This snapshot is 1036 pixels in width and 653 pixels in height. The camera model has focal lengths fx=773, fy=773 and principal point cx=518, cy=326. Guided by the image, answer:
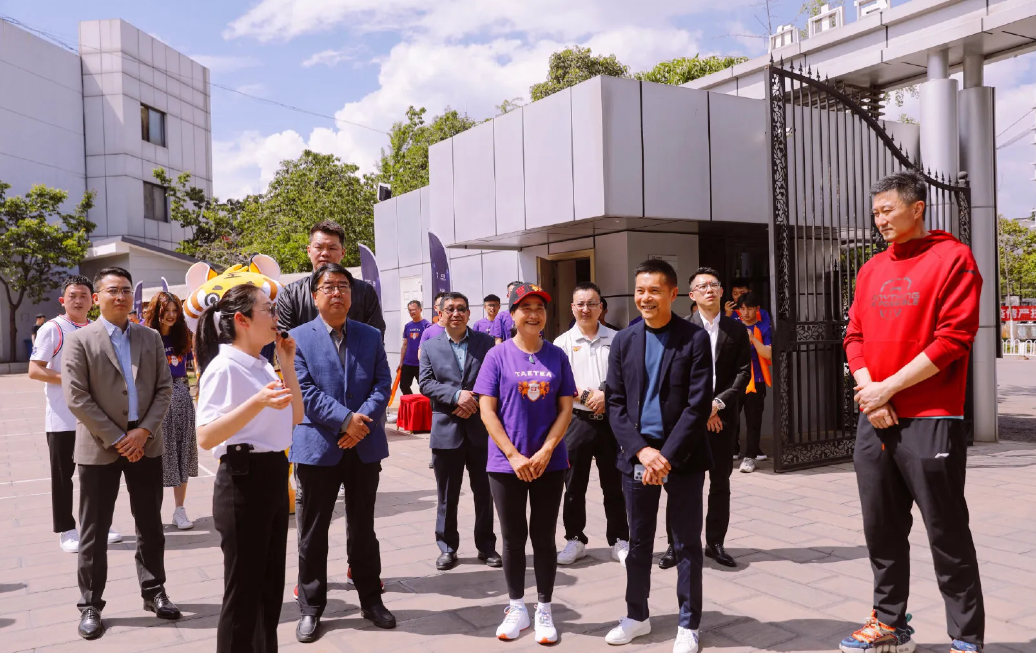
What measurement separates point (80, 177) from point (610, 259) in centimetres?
3799

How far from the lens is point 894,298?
11.8 feet

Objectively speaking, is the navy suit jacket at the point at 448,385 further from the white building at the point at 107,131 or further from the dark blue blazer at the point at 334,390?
the white building at the point at 107,131

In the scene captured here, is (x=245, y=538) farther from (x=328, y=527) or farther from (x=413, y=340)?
(x=413, y=340)

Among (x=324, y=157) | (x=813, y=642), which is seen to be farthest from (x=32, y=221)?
(x=813, y=642)

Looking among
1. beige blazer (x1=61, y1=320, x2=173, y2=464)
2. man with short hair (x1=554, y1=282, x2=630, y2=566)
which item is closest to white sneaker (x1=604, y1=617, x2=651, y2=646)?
man with short hair (x1=554, y1=282, x2=630, y2=566)

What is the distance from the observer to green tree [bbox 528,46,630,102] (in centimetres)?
2836

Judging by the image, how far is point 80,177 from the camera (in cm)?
3916

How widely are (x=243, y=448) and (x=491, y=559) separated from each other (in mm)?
2558

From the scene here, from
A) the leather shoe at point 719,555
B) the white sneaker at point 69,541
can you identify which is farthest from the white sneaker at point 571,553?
the white sneaker at point 69,541

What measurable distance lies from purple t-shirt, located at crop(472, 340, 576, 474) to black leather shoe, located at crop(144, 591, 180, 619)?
199 centimetres

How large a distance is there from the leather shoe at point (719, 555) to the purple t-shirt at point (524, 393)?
158 centimetres

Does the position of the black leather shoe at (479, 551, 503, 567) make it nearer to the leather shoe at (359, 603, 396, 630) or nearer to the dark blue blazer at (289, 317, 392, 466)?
the leather shoe at (359, 603, 396, 630)

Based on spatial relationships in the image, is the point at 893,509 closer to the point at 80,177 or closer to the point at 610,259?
the point at 610,259

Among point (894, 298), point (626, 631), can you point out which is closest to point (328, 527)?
point (626, 631)
